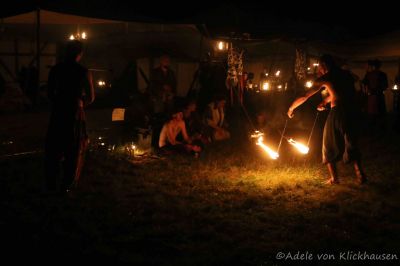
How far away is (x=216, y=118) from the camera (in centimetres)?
1155

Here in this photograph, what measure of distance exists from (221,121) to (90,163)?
4.10 metres

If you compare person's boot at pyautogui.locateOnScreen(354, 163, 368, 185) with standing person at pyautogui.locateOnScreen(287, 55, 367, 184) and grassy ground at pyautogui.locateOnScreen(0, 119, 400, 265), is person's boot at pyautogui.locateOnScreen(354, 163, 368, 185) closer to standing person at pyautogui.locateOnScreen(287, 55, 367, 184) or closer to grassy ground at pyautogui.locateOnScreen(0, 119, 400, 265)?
grassy ground at pyautogui.locateOnScreen(0, 119, 400, 265)

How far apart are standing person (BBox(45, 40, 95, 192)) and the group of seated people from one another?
10.8ft

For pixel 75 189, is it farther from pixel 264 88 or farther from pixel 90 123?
pixel 264 88

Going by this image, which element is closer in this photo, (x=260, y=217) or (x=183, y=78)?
(x=260, y=217)

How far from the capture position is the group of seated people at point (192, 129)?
968 cm

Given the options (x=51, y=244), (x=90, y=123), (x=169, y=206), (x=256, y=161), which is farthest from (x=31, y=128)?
(x=51, y=244)

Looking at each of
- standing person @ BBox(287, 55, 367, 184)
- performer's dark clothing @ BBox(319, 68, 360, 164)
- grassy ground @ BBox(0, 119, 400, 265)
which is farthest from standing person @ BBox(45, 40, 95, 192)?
performer's dark clothing @ BBox(319, 68, 360, 164)

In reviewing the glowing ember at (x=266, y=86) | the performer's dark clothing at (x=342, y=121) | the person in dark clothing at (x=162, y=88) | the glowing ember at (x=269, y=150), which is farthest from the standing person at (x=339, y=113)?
the glowing ember at (x=266, y=86)

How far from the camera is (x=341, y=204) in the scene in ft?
21.6

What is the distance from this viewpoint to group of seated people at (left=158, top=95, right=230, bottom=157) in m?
9.68

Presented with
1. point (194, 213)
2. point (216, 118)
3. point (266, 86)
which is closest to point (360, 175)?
point (194, 213)

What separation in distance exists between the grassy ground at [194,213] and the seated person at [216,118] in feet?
7.51

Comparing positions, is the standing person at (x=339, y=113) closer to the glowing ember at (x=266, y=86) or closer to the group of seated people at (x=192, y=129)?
the group of seated people at (x=192, y=129)
